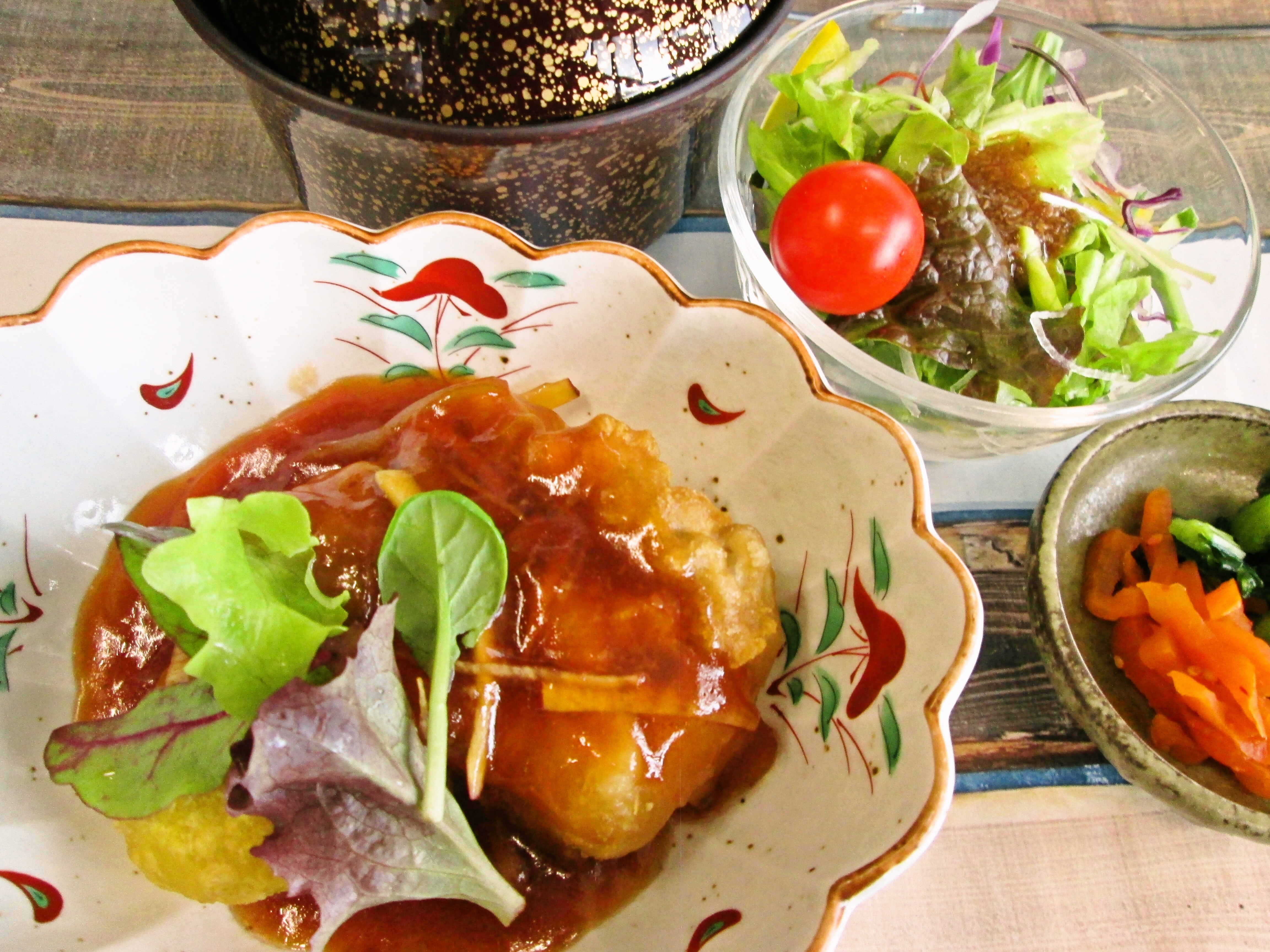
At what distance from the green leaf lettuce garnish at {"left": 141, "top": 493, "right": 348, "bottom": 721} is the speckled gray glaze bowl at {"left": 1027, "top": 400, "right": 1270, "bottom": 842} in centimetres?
114

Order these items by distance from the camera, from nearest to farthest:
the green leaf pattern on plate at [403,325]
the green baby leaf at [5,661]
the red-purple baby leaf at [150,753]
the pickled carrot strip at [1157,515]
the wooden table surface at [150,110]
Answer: the red-purple baby leaf at [150,753]
the green baby leaf at [5,661]
the green leaf pattern on plate at [403,325]
the pickled carrot strip at [1157,515]
the wooden table surface at [150,110]

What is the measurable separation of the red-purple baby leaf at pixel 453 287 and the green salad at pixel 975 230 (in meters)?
0.56

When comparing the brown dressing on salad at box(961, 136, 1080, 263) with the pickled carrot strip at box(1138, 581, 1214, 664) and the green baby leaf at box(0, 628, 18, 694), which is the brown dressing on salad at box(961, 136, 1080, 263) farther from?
the green baby leaf at box(0, 628, 18, 694)

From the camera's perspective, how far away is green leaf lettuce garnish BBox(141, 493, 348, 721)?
94cm

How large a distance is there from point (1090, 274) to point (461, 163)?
4.16ft

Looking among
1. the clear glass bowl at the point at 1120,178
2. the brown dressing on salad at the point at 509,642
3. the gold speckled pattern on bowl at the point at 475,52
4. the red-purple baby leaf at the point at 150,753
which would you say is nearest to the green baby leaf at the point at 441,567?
the brown dressing on salad at the point at 509,642

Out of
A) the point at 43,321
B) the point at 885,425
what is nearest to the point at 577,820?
the point at 885,425

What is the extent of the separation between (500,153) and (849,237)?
64cm

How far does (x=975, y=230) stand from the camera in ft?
5.34

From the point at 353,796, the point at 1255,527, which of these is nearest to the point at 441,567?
the point at 353,796

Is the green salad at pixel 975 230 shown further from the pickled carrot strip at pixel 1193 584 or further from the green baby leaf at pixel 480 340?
the green baby leaf at pixel 480 340

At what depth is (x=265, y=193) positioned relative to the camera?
6.36 feet

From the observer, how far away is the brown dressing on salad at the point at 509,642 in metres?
1.13

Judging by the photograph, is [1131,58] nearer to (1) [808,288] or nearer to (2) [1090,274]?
(2) [1090,274]
